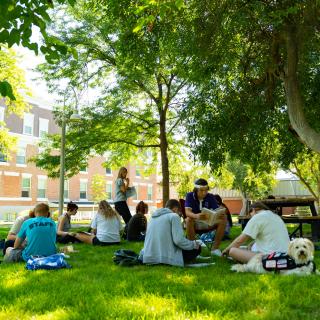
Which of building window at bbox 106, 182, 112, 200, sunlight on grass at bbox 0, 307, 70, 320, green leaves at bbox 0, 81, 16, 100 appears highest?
building window at bbox 106, 182, 112, 200

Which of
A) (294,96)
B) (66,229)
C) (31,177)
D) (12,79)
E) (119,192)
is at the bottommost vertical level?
(66,229)

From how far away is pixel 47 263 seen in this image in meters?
7.38

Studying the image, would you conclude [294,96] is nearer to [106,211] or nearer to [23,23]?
[106,211]

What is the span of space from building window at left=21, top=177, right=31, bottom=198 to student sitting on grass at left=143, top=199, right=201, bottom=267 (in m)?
35.4

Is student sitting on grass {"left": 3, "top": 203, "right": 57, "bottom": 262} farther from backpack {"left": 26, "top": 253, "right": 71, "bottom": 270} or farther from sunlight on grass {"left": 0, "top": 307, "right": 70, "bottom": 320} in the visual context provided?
sunlight on grass {"left": 0, "top": 307, "right": 70, "bottom": 320}

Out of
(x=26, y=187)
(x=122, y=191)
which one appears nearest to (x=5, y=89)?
(x=122, y=191)

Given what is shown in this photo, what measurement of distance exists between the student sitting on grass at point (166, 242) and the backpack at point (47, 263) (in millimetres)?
1388

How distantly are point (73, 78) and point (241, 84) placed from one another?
8413mm

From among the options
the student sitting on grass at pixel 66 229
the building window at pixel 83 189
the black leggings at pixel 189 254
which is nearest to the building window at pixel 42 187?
the building window at pixel 83 189

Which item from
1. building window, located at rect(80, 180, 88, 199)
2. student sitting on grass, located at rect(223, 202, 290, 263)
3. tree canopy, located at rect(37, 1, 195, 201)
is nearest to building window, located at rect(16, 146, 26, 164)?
building window, located at rect(80, 180, 88, 199)

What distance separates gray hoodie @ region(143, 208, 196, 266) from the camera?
7527 millimetres

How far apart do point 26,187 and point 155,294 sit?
3811cm

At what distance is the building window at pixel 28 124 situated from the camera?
42562mm

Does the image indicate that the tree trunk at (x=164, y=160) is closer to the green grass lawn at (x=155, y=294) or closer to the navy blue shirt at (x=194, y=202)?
the navy blue shirt at (x=194, y=202)
